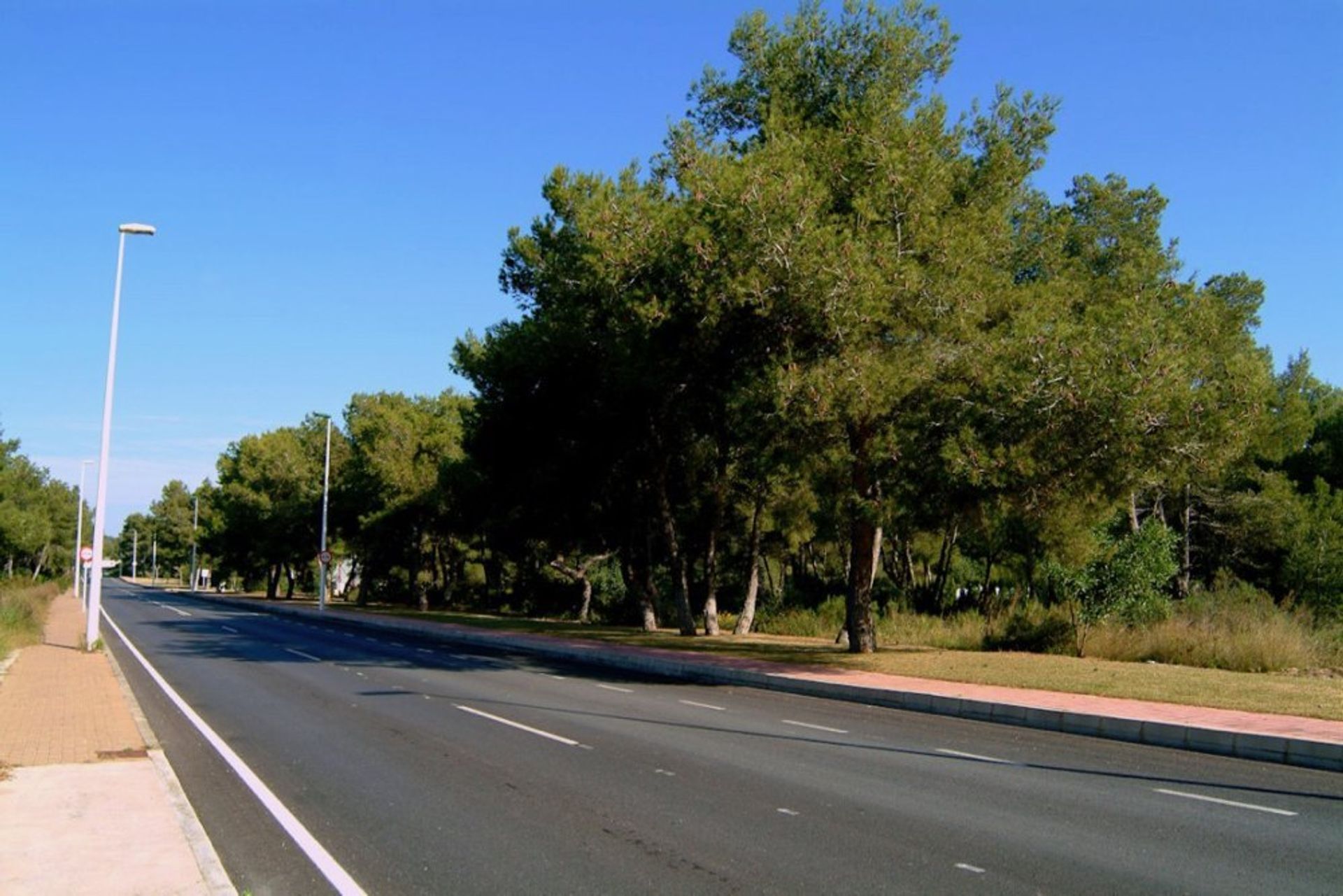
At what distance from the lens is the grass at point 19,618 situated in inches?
887

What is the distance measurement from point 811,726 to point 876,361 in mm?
7770

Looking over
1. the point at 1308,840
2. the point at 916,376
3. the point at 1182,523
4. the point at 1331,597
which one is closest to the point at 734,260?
the point at 916,376

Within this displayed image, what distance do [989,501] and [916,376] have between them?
9.64ft

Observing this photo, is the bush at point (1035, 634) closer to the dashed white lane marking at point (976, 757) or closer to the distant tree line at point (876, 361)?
the distant tree line at point (876, 361)

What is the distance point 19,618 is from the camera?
27422mm

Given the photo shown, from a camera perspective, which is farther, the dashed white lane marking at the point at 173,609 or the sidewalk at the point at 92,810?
the dashed white lane marking at the point at 173,609

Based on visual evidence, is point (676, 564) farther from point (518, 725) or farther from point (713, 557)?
point (518, 725)

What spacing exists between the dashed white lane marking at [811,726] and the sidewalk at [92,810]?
7.65m

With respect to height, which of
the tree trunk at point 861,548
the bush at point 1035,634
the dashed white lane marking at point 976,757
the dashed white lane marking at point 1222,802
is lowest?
the dashed white lane marking at point 976,757

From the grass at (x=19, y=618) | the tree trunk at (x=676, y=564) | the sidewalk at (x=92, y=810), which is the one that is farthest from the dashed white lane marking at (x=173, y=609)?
the sidewalk at (x=92, y=810)

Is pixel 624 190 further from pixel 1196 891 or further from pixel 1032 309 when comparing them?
pixel 1196 891

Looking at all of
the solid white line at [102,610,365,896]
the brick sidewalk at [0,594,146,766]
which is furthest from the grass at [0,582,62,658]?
the solid white line at [102,610,365,896]

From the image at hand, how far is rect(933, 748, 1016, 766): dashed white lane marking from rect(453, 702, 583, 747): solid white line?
164 inches

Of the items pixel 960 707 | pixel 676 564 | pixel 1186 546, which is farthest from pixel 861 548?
pixel 1186 546
